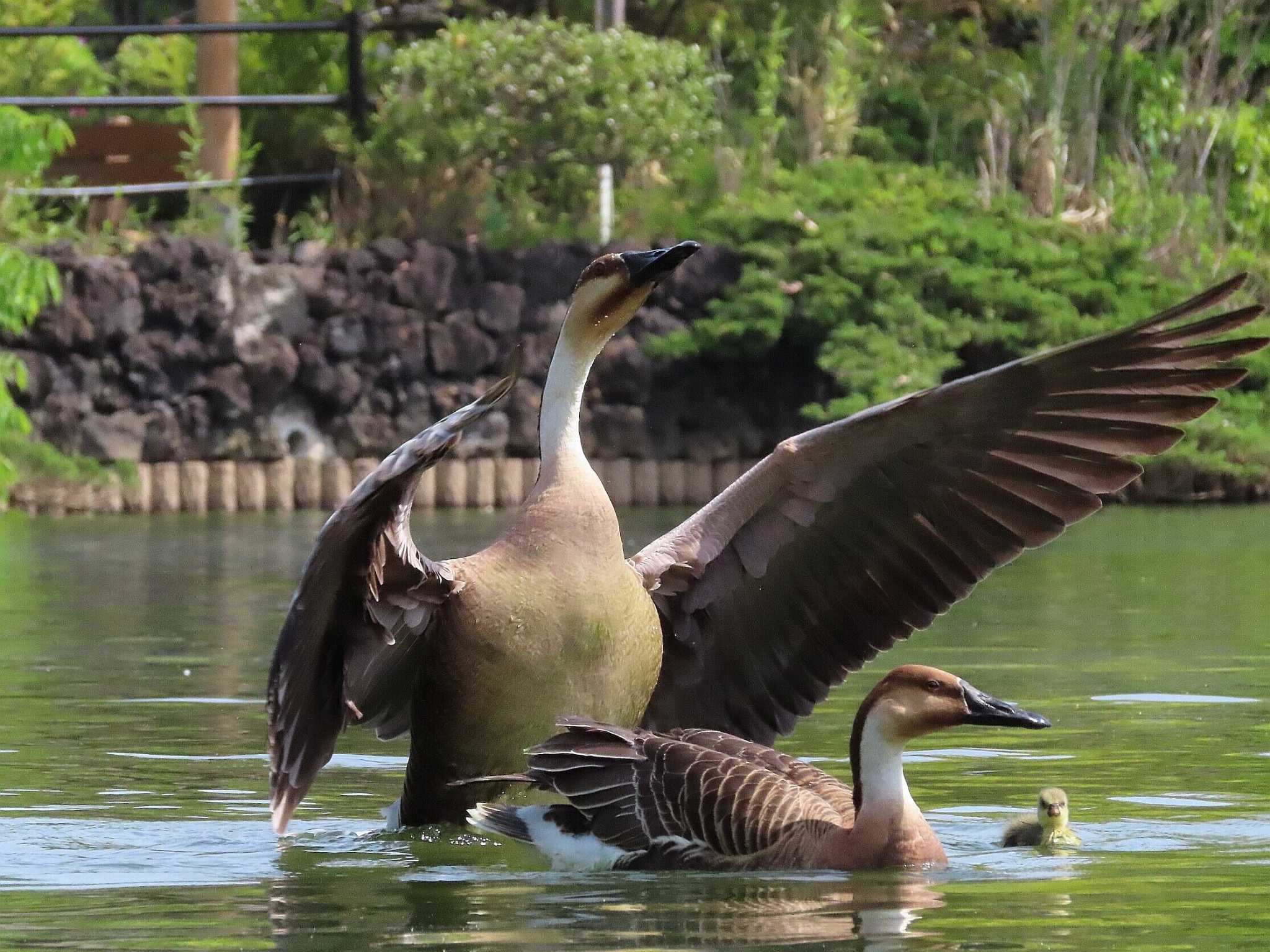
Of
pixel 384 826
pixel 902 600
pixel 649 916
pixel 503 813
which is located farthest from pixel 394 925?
pixel 902 600

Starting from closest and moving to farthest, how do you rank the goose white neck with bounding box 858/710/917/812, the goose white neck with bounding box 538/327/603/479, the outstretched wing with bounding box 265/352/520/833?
the outstretched wing with bounding box 265/352/520/833, the goose white neck with bounding box 858/710/917/812, the goose white neck with bounding box 538/327/603/479

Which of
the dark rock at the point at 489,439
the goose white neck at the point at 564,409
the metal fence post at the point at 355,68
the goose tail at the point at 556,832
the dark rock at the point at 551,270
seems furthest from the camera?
the dark rock at the point at 551,270

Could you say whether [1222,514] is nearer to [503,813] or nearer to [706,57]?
[706,57]

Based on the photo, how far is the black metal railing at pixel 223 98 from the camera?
19.4 meters

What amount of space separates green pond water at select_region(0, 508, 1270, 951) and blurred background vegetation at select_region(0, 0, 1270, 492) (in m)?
9.96

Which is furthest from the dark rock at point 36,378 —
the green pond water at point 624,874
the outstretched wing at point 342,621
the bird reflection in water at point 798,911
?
the bird reflection in water at point 798,911

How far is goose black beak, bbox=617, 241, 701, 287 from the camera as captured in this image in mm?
Answer: 6750

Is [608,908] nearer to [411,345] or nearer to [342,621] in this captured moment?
[342,621]

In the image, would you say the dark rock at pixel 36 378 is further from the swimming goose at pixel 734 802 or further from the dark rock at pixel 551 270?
the swimming goose at pixel 734 802

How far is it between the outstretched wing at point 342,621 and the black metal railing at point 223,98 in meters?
13.0

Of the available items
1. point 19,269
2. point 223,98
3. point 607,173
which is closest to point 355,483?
point 223,98

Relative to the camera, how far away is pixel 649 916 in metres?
5.75

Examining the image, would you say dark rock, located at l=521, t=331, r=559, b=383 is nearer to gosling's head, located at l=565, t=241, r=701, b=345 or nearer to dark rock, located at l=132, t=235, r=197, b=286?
dark rock, located at l=132, t=235, r=197, b=286

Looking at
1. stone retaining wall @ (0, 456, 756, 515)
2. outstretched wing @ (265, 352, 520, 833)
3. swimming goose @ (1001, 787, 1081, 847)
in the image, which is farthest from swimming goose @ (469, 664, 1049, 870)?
stone retaining wall @ (0, 456, 756, 515)
